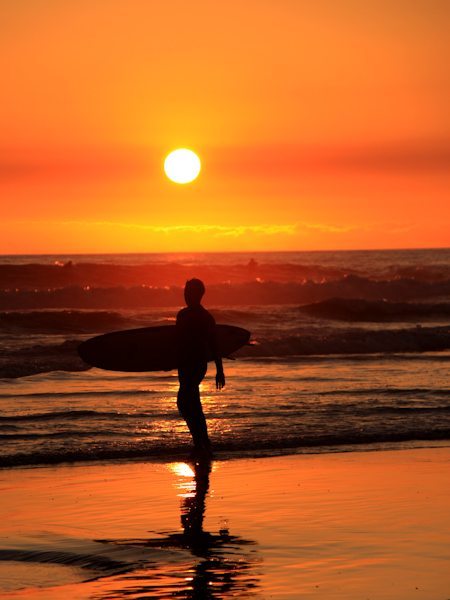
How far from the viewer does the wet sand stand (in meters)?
6.34

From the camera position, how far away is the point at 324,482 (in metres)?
9.55

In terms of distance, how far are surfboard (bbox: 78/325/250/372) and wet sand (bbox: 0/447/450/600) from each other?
252 cm

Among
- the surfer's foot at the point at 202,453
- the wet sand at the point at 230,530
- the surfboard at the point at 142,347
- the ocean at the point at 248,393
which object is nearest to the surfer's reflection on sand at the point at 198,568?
the wet sand at the point at 230,530

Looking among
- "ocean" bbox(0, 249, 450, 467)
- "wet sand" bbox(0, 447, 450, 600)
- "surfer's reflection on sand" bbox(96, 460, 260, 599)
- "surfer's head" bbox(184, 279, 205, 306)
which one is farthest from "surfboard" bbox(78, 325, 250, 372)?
"surfer's reflection on sand" bbox(96, 460, 260, 599)

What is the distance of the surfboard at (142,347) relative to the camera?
1310 cm

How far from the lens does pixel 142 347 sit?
13.2 metres

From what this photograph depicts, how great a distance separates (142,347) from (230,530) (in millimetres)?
5648

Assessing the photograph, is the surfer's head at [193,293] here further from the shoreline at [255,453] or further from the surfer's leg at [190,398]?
the shoreline at [255,453]

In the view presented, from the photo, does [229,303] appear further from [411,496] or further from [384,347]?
[411,496]

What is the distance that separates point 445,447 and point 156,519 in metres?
4.61

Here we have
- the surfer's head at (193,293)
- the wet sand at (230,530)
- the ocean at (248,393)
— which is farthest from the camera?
the ocean at (248,393)

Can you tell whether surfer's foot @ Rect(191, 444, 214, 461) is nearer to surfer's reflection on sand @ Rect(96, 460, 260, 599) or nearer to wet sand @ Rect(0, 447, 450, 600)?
wet sand @ Rect(0, 447, 450, 600)

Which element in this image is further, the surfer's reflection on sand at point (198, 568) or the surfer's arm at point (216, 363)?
the surfer's arm at point (216, 363)

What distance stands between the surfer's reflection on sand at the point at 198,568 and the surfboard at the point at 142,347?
4.74m
